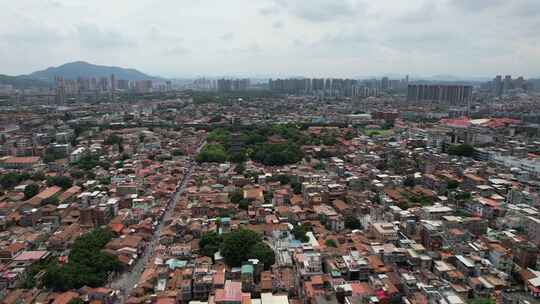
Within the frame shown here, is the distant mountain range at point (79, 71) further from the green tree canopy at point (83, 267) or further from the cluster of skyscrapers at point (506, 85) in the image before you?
the green tree canopy at point (83, 267)

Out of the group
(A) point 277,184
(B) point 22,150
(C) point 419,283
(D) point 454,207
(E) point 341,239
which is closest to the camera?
(C) point 419,283

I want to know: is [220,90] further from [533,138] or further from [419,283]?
[419,283]

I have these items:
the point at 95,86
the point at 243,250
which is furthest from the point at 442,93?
the point at 95,86

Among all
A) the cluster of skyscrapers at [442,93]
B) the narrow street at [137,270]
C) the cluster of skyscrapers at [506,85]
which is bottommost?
the narrow street at [137,270]

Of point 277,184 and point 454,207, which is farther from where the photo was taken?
point 277,184

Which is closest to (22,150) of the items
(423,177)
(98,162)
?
(98,162)

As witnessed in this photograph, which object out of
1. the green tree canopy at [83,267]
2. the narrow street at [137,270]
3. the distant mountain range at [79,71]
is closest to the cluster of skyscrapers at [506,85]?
the narrow street at [137,270]

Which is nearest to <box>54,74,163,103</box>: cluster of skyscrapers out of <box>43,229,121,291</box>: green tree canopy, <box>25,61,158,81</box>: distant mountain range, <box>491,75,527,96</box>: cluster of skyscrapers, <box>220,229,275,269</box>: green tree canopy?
<box>25,61,158,81</box>: distant mountain range

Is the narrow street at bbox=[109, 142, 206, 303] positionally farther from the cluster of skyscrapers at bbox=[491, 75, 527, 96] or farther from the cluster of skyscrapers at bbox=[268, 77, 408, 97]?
the cluster of skyscrapers at bbox=[491, 75, 527, 96]

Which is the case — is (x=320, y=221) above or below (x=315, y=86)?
below

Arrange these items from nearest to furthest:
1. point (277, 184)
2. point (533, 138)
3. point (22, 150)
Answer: point (277, 184)
point (22, 150)
point (533, 138)

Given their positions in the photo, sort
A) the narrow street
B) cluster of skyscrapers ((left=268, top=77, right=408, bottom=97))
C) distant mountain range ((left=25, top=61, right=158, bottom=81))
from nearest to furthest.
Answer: the narrow street → cluster of skyscrapers ((left=268, top=77, right=408, bottom=97)) → distant mountain range ((left=25, top=61, right=158, bottom=81))
